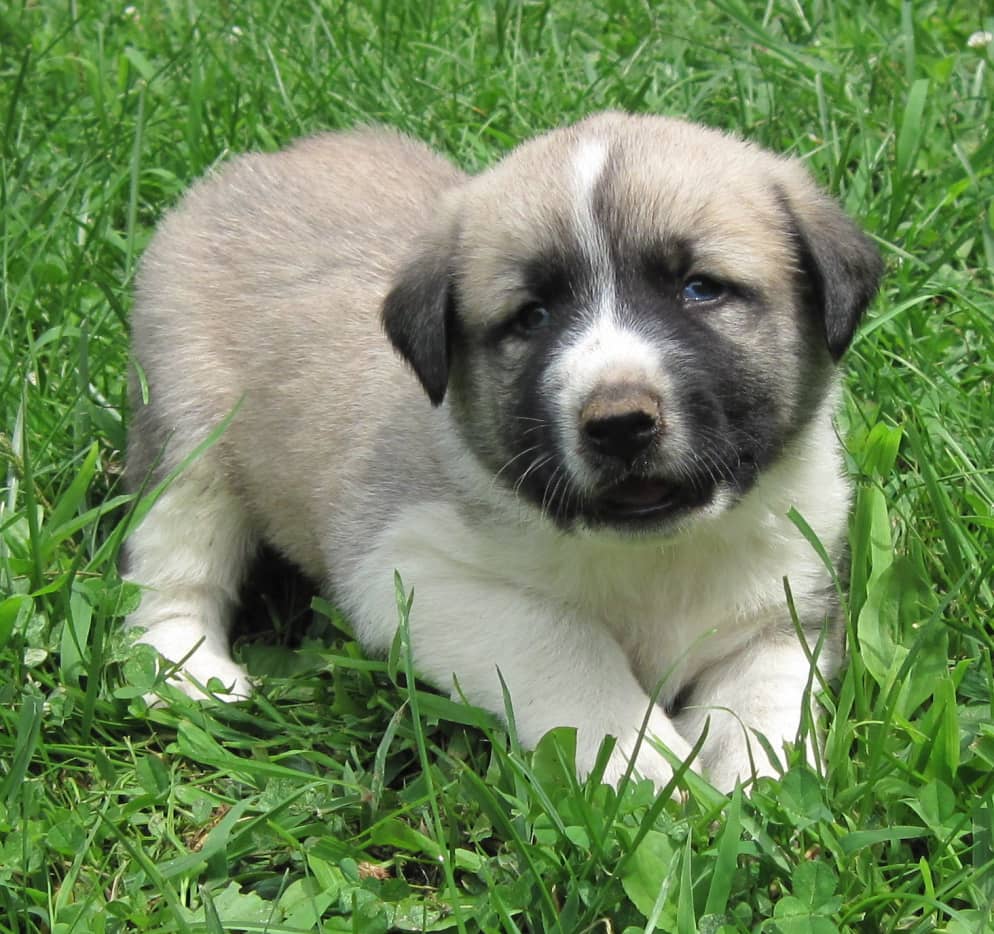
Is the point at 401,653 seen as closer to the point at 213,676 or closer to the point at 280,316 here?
the point at 213,676

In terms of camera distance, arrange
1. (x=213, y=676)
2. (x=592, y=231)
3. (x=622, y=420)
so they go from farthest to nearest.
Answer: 1. (x=213, y=676)
2. (x=592, y=231)
3. (x=622, y=420)

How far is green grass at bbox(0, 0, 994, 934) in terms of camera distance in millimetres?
3078

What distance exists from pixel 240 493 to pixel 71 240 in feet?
4.31

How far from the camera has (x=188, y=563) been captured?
453cm

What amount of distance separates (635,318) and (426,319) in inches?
22.7

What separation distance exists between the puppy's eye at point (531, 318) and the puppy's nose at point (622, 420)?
0.38 m

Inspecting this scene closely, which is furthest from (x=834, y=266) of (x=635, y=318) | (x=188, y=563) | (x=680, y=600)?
(x=188, y=563)

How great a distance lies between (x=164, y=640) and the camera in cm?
444

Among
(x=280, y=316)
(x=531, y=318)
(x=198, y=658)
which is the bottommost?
(x=198, y=658)

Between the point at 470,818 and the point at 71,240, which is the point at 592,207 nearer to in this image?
the point at 470,818

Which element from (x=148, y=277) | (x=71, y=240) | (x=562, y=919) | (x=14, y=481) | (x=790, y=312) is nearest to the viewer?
(x=562, y=919)

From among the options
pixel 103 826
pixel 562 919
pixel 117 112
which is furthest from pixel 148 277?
pixel 562 919

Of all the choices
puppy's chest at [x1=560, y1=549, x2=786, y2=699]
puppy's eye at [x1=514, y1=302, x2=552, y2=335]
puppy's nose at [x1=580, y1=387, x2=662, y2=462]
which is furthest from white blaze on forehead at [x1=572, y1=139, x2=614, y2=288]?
puppy's chest at [x1=560, y1=549, x2=786, y2=699]

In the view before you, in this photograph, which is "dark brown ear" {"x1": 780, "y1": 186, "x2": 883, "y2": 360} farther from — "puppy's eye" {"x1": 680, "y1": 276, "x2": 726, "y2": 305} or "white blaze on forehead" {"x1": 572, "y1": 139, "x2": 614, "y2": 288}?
"white blaze on forehead" {"x1": 572, "y1": 139, "x2": 614, "y2": 288}
